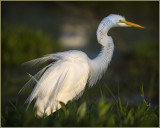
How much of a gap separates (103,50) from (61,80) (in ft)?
1.85

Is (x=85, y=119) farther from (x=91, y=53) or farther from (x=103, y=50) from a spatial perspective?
(x=91, y=53)

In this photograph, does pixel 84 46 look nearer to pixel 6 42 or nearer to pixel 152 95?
pixel 6 42

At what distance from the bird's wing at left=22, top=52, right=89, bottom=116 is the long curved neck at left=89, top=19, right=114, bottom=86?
0.68 ft

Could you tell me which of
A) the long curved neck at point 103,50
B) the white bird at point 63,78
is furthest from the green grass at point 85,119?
the long curved neck at point 103,50

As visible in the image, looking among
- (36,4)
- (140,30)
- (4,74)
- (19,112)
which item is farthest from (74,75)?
(36,4)

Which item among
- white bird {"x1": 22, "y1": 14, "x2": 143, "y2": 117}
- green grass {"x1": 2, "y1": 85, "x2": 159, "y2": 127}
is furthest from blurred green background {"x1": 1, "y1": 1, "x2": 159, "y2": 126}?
white bird {"x1": 22, "y1": 14, "x2": 143, "y2": 117}

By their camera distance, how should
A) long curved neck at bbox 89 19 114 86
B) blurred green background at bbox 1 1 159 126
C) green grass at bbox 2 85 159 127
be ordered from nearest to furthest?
green grass at bbox 2 85 159 127, long curved neck at bbox 89 19 114 86, blurred green background at bbox 1 1 159 126

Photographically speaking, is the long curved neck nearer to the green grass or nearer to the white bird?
the white bird

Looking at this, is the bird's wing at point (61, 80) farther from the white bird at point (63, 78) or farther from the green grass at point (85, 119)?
the green grass at point (85, 119)

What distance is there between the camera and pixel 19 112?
2.49 m

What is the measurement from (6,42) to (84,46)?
3003mm

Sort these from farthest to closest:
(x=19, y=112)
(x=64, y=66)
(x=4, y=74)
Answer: (x=4, y=74) < (x=64, y=66) < (x=19, y=112)

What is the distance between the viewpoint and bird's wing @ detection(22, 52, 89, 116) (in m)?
3.19

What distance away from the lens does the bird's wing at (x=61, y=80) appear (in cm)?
319
